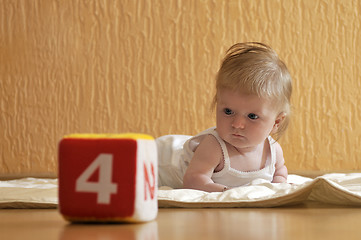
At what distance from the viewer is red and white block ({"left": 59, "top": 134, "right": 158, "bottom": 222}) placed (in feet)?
2.03

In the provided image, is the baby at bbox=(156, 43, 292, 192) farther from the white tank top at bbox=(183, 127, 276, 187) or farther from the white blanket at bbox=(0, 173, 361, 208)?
the white blanket at bbox=(0, 173, 361, 208)

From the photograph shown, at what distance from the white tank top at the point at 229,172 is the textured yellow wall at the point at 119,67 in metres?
0.58

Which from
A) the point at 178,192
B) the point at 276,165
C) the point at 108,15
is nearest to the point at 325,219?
the point at 178,192

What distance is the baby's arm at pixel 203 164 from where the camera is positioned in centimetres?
120

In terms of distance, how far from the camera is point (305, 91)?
1943mm

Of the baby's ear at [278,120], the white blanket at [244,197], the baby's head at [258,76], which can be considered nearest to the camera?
the white blanket at [244,197]

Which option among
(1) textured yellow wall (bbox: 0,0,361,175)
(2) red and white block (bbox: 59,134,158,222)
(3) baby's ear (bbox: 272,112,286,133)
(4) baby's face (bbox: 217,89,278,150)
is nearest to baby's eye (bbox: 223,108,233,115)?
(4) baby's face (bbox: 217,89,278,150)

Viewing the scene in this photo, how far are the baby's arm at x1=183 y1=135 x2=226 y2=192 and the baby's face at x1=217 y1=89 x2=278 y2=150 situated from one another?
35 millimetres

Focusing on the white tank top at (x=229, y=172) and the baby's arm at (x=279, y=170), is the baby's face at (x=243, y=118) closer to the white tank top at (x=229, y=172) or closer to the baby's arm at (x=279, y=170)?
the white tank top at (x=229, y=172)

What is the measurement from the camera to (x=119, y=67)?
75.4 inches

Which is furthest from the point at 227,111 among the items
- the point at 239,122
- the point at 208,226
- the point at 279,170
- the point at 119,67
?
the point at 119,67

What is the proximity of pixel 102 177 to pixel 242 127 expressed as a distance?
2.05ft

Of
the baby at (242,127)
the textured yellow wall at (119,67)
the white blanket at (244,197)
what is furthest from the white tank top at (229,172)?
the textured yellow wall at (119,67)

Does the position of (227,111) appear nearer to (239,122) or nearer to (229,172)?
(239,122)
